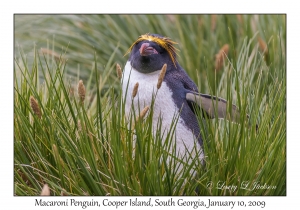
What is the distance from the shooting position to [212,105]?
9.60ft

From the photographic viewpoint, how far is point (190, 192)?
9.30 ft

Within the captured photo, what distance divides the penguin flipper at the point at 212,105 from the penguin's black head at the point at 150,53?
0.79ft

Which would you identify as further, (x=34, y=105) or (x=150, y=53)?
(x=150, y=53)

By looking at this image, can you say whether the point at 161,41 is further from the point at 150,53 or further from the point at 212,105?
the point at 212,105

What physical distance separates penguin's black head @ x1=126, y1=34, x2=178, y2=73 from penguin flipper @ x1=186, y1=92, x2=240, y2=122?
0.24 metres

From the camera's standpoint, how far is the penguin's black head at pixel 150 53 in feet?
10.8

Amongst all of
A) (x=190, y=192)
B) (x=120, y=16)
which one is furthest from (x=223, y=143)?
(x=120, y=16)

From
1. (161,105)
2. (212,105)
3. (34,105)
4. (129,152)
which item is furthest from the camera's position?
(161,105)

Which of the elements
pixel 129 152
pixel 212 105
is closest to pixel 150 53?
pixel 212 105

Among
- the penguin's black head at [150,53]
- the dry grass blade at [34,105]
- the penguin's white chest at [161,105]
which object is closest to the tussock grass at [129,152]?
the dry grass blade at [34,105]

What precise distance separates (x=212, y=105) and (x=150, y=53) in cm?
52

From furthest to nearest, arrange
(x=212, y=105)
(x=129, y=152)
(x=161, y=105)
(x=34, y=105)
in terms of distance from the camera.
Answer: (x=161, y=105)
(x=212, y=105)
(x=129, y=152)
(x=34, y=105)

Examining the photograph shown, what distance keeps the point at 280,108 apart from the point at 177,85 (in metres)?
0.58
